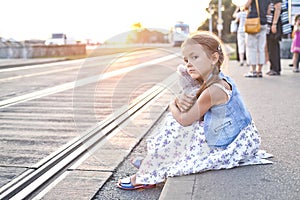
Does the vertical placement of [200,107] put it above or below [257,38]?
below

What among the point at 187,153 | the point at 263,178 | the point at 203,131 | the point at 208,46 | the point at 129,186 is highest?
the point at 208,46

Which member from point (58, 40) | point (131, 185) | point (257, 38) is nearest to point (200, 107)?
point (131, 185)

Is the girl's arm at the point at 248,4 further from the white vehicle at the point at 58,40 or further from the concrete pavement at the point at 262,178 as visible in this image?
the white vehicle at the point at 58,40

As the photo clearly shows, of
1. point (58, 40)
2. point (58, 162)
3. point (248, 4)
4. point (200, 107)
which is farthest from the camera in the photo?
point (58, 40)

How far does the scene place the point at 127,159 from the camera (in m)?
4.78

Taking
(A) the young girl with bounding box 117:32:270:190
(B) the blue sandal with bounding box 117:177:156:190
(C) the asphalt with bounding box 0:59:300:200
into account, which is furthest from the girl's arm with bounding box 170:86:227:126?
(B) the blue sandal with bounding box 117:177:156:190

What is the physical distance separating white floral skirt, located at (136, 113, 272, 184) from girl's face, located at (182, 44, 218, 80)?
392 mm

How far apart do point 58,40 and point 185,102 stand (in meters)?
50.1

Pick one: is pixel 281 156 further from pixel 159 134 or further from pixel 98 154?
pixel 98 154

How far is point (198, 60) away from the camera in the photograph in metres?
3.71

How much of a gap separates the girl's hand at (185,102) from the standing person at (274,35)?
25.0 ft

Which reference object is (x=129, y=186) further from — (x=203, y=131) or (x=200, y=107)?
(x=200, y=107)

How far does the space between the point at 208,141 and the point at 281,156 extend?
0.78m

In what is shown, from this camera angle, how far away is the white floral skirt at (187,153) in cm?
372
